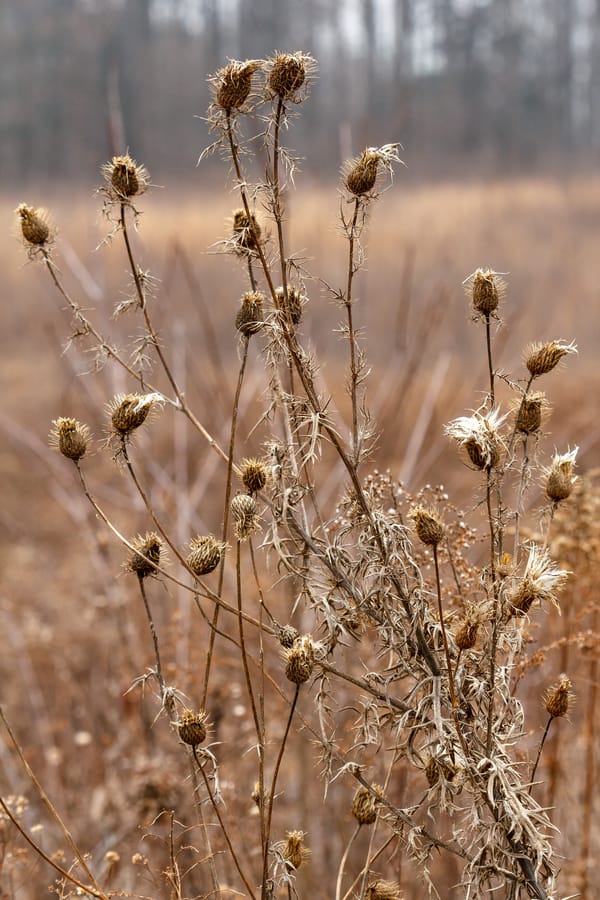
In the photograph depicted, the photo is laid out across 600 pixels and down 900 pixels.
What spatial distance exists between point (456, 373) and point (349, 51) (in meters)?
17.2

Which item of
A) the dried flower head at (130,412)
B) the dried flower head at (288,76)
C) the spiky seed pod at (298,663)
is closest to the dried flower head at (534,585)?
the spiky seed pod at (298,663)

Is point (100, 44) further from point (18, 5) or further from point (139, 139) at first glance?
point (18, 5)

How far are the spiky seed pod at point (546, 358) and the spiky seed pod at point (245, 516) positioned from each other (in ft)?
1.09

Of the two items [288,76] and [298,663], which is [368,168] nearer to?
[288,76]

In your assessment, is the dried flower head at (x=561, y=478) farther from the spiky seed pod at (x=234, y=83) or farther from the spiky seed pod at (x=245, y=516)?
the spiky seed pod at (x=234, y=83)

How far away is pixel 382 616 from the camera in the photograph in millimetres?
1054

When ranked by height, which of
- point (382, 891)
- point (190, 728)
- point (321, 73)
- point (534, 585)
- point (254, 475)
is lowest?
point (382, 891)

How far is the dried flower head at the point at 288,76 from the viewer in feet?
3.11

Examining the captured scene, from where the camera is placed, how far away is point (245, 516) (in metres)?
1.01

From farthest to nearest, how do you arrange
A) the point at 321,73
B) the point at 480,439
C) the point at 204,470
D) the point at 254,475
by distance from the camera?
1. the point at 321,73
2. the point at 204,470
3. the point at 254,475
4. the point at 480,439

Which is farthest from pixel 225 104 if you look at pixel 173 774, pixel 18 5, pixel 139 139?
pixel 18 5

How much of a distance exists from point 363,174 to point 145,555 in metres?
0.48

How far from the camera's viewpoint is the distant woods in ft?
67.3

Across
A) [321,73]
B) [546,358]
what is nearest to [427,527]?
[546,358]
